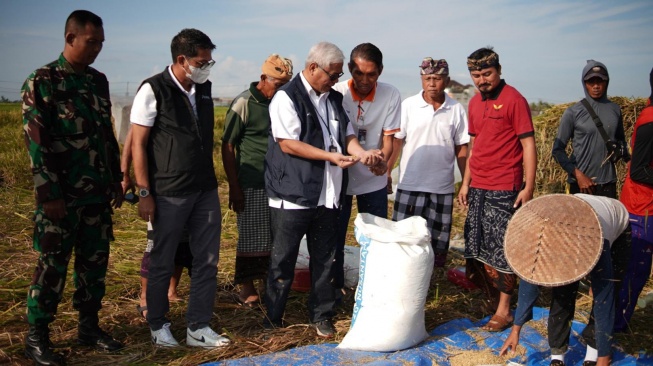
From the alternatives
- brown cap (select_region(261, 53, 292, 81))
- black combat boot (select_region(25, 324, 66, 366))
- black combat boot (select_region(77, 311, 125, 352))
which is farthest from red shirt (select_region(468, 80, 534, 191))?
black combat boot (select_region(25, 324, 66, 366))

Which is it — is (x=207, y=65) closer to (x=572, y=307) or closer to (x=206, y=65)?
(x=206, y=65)

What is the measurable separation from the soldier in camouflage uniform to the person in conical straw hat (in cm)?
236

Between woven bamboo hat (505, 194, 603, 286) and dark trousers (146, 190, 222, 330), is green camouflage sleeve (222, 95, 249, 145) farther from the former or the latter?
woven bamboo hat (505, 194, 603, 286)

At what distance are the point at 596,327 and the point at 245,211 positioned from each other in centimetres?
237

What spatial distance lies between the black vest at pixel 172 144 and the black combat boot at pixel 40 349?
101 cm

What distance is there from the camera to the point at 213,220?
11.6ft

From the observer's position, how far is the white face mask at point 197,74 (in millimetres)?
3301

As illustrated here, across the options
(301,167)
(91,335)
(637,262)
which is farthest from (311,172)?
(637,262)

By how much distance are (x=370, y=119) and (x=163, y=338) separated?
6.71 feet

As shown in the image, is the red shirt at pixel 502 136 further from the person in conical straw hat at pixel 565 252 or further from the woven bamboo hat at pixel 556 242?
the woven bamboo hat at pixel 556 242

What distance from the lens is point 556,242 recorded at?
8.84 ft

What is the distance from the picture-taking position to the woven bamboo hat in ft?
8.68

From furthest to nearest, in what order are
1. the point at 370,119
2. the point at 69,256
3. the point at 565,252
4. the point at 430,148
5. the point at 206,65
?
the point at 430,148
the point at 370,119
the point at 206,65
the point at 69,256
the point at 565,252

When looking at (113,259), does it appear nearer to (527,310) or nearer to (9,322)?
(9,322)
